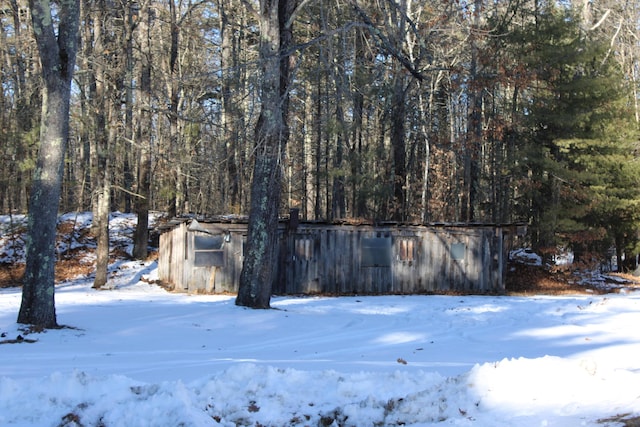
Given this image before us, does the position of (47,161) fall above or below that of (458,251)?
above

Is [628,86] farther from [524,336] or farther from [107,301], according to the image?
[107,301]

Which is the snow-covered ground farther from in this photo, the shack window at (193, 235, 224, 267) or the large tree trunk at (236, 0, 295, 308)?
the shack window at (193, 235, 224, 267)

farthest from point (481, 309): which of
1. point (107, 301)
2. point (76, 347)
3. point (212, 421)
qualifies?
point (212, 421)

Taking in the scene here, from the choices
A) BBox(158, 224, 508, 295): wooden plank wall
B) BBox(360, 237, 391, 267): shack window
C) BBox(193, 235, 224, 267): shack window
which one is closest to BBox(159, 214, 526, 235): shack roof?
BBox(158, 224, 508, 295): wooden plank wall

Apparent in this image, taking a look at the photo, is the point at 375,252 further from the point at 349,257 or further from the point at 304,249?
the point at 304,249

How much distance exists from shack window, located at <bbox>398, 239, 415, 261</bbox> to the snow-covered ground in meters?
7.37

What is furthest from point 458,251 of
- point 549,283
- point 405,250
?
point 549,283

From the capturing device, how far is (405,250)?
21562 millimetres

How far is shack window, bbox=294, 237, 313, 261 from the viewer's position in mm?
20656

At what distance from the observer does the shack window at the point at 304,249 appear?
20656 mm

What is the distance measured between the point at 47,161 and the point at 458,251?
16.0 meters

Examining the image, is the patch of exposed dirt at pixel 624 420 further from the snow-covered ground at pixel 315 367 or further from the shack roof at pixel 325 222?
the shack roof at pixel 325 222

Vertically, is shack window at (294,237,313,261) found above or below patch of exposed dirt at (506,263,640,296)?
above

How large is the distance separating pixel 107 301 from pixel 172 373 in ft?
30.6
